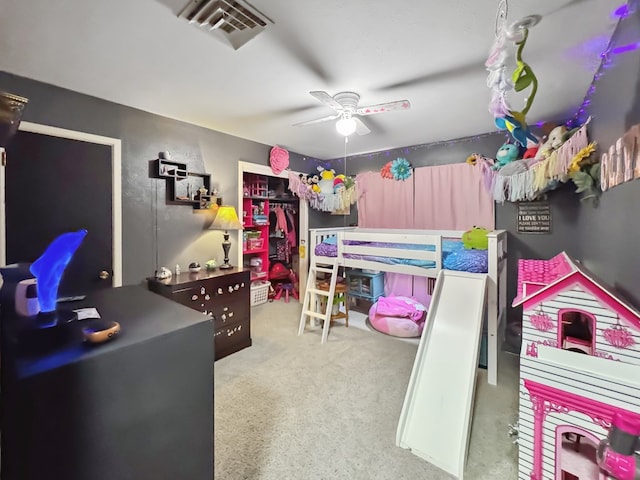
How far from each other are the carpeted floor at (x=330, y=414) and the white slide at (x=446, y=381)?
0.28ft

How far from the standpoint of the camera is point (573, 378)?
3.60 ft

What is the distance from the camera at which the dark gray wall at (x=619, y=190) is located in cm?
121

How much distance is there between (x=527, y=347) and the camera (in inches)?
49.6

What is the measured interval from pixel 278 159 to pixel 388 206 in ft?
5.73

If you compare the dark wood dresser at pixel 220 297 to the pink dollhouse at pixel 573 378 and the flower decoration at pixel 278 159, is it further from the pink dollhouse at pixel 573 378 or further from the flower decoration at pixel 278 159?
the pink dollhouse at pixel 573 378

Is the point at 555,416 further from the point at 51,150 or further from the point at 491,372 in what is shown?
the point at 51,150

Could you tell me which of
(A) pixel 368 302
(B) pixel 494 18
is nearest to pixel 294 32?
(B) pixel 494 18

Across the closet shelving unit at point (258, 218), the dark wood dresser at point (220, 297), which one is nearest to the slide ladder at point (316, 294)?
the dark wood dresser at point (220, 297)

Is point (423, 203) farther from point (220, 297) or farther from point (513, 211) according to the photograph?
point (220, 297)

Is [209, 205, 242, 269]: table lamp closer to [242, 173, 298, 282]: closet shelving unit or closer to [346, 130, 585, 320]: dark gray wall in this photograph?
[242, 173, 298, 282]: closet shelving unit

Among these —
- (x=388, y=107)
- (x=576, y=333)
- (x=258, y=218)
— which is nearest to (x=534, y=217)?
(x=576, y=333)

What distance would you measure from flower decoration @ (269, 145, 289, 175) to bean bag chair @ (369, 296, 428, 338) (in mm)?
2320

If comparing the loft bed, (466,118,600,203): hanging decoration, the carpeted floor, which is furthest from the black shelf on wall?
(466,118,600,203): hanging decoration

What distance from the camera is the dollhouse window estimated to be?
1.24 m
